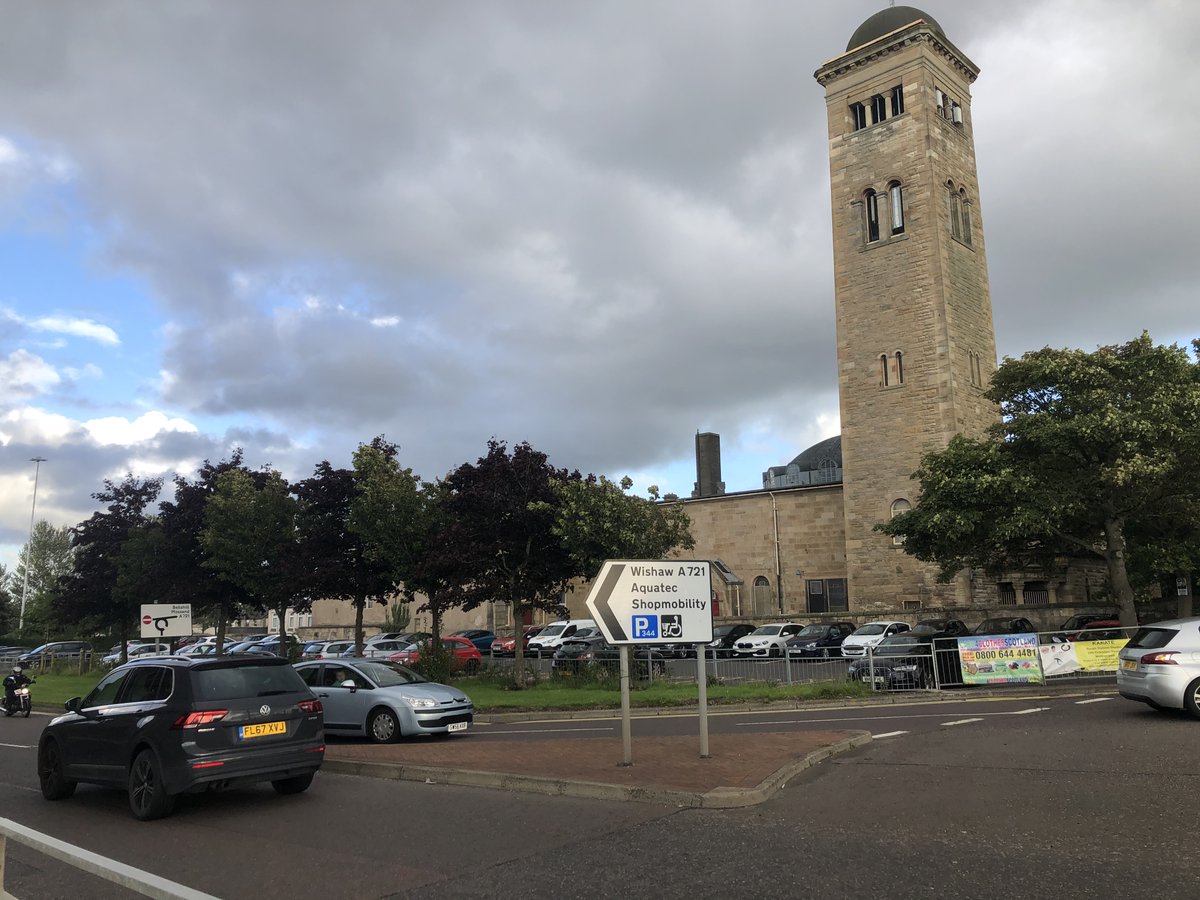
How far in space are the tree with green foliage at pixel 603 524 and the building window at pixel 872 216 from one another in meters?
24.8

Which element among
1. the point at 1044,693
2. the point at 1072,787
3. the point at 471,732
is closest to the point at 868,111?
the point at 1044,693

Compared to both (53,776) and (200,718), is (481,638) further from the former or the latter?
(200,718)

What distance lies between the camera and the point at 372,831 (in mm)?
7934

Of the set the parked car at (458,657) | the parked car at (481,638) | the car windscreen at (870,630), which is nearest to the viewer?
the parked car at (458,657)

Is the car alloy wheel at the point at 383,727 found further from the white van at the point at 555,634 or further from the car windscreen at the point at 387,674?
the white van at the point at 555,634

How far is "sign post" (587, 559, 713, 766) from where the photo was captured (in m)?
10.6

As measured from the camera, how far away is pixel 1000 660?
20234mm

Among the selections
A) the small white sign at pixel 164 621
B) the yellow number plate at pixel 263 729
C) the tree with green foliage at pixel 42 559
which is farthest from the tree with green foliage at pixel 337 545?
the tree with green foliage at pixel 42 559

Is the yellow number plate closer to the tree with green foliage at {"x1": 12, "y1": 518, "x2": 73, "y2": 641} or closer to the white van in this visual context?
the white van

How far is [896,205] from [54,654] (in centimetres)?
4657

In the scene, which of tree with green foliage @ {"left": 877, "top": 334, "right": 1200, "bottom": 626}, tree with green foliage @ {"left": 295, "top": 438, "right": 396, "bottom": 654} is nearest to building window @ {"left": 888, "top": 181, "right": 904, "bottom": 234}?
tree with green foliage @ {"left": 877, "top": 334, "right": 1200, "bottom": 626}

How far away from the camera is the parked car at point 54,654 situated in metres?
39.8

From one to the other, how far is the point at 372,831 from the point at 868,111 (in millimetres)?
45370

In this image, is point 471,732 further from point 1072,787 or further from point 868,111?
point 868,111
